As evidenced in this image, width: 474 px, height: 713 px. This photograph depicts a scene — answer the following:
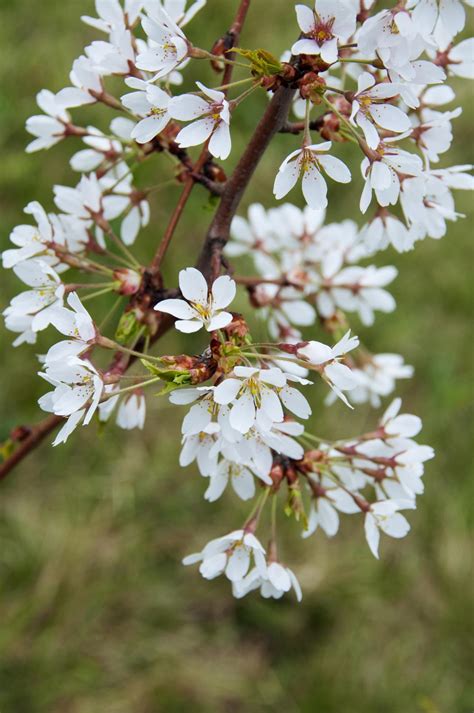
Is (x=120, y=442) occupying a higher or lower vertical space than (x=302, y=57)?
lower

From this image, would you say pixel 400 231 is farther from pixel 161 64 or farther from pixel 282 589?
pixel 282 589

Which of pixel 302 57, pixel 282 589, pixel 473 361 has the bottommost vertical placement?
pixel 473 361

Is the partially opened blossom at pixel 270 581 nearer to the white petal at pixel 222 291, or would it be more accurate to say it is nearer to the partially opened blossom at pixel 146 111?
the white petal at pixel 222 291

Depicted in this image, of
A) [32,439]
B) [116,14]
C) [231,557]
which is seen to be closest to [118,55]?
[116,14]

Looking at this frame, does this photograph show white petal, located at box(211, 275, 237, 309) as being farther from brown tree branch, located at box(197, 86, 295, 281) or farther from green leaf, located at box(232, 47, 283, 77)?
green leaf, located at box(232, 47, 283, 77)

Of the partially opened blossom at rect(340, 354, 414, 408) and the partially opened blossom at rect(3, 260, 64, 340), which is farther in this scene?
the partially opened blossom at rect(340, 354, 414, 408)

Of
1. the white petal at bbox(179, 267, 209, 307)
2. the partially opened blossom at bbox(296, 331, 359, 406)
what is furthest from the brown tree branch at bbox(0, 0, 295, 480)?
the partially opened blossom at bbox(296, 331, 359, 406)

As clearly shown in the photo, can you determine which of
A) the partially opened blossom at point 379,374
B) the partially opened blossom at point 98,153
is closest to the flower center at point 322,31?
the partially opened blossom at point 98,153

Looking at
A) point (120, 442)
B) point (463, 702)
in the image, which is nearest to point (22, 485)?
point (120, 442)
